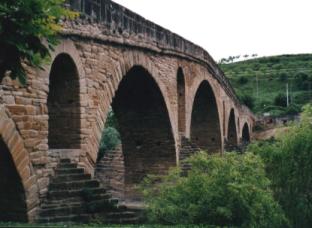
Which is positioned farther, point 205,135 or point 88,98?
point 205,135

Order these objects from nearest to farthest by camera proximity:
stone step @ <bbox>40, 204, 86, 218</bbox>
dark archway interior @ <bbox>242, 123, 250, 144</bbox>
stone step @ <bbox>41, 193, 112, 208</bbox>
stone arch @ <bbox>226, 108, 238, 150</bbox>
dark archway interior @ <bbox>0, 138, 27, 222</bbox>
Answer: dark archway interior @ <bbox>0, 138, 27, 222</bbox> < stone step @ <bbox>40, 204, 86, 218</bbox> < stone step @ <bbox>41, 193, 112, 208</bbox> < stone arch @ <bbox>226, 108, 238, 150</bbox> < dark archway interior @ <bbox>242, 123, 250, 144</bbox>

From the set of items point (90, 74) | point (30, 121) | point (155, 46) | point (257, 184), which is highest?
point (155, 46)

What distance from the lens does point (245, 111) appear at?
40.4m

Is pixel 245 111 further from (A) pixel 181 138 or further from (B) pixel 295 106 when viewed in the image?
Answer: (A) pixel 181 138

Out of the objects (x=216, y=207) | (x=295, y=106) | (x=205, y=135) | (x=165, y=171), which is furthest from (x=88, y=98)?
(x=295, y=106)

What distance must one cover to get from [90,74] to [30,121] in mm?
2493

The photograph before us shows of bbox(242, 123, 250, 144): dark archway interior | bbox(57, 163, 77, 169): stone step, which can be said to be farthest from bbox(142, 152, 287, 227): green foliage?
bbox(242, 123, 250, 144): dark archway interior

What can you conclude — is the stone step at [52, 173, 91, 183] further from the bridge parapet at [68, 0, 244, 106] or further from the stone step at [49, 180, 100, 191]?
the bridge parapet at [68, 0, 244, 106]

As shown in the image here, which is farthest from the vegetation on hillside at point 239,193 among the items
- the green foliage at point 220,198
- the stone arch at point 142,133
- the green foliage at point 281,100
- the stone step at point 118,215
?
the green foliage at point 281,100

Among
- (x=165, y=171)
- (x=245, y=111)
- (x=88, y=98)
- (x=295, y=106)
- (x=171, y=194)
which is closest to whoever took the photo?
(x=88, y=98)

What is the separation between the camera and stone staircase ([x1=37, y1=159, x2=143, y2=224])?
344 inches

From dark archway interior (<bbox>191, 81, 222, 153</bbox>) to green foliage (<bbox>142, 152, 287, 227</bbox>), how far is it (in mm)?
13054

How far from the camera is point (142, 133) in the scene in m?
16.8

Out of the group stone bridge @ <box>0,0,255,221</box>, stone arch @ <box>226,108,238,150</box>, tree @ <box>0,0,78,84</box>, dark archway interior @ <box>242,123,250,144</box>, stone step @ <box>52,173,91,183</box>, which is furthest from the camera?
dark archway interior @ <box>242,123,250,144</box>
